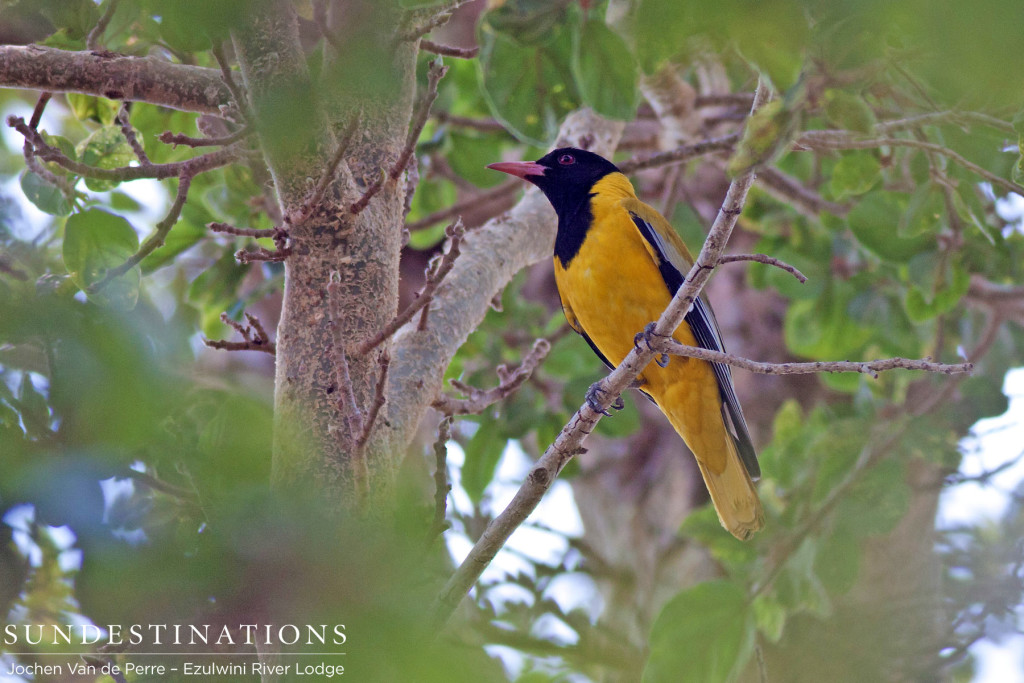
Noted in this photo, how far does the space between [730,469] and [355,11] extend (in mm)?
2866

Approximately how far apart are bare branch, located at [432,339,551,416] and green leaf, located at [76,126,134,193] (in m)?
1.21

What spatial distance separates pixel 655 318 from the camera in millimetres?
3375

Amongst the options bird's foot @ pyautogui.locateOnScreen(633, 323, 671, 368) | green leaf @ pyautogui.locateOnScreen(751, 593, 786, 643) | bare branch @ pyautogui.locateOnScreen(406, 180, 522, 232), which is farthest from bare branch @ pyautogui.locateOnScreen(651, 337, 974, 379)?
bare branch @ pyautogui.locateOnScreen(406, 180, 522, 232)

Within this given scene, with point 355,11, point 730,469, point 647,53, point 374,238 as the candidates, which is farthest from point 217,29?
point 730,469

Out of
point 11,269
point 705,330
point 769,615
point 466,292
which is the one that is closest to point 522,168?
point 705,330

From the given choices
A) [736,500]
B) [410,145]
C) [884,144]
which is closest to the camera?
[410,145]

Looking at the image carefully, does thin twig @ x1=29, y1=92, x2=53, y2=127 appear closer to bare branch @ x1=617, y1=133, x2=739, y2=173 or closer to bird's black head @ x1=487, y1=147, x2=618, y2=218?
bird's black head @ x1=487, y1=147, x2=618, y2=218

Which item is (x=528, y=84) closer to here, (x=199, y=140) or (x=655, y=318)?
(x=655, y=318)

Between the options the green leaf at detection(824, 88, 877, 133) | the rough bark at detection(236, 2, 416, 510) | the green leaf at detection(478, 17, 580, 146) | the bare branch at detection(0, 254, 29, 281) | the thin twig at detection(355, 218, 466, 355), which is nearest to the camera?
the green leaf at detection(824, 88, 877, 133)

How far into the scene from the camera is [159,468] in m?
1.03

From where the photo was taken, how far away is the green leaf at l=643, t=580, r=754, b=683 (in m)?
2.70

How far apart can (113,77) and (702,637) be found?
8.12 ft

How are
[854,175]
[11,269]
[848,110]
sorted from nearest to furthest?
[848,110], [11,269], [854,175]

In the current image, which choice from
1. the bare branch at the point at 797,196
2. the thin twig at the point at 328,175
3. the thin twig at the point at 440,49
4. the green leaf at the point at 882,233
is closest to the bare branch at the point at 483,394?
the thin twig at the point at 328,175
